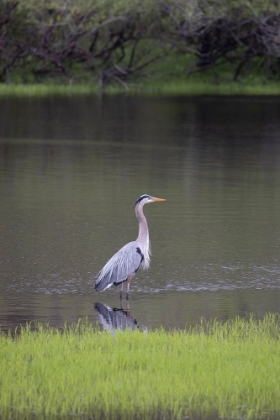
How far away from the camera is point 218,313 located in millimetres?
9000

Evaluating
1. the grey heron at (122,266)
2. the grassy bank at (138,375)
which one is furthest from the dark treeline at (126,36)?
the grassy bank at (138,375)

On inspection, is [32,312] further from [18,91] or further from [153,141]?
[18,91]

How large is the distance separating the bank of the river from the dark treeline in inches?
30.2

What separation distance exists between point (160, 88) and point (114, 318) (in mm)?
33240

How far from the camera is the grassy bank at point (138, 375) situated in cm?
627

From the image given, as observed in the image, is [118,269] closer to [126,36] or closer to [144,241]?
[144,241]

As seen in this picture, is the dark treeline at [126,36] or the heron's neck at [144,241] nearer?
the heron's neck at [144,241]

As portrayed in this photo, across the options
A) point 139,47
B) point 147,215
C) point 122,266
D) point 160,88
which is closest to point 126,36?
point 139,47

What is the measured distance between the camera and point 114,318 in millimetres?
8836

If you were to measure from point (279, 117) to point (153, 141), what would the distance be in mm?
7432

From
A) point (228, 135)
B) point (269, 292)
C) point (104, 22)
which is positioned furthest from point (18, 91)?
point (269, 292)

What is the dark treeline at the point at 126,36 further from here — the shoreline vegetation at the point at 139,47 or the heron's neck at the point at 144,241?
the heron's neck at the point at 144,241

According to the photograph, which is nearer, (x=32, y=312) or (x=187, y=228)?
(x=32, y=312)

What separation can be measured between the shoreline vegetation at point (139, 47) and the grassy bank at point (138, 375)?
31.6 metres
